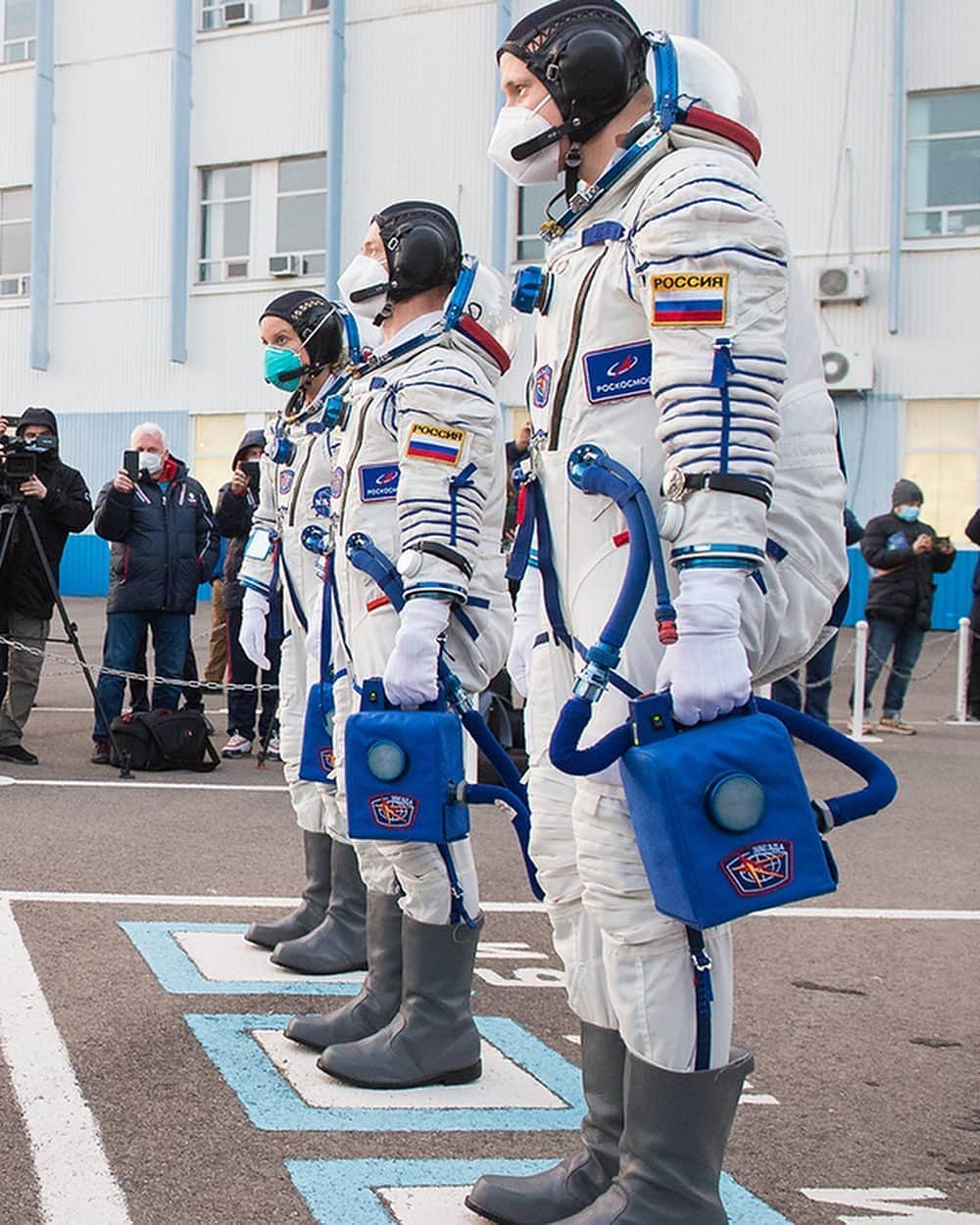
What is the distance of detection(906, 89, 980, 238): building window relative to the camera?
20.7 metres

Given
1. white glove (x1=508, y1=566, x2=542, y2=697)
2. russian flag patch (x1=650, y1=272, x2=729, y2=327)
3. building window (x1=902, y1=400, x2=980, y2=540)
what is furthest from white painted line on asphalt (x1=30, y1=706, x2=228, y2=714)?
building window (x1=902, y1=400, x2=980, y2=540)

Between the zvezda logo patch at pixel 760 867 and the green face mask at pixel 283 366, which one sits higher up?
the green face mask at pixel 283 366

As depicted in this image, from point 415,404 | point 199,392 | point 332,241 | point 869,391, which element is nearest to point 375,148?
point 332,241

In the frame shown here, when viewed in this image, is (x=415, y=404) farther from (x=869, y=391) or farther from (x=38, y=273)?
(x=38, y=273)

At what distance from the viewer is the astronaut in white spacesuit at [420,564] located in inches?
157

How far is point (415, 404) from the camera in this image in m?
4.11

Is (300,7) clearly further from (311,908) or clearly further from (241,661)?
(311,908)

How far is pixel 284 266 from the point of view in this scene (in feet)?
A: 80.2

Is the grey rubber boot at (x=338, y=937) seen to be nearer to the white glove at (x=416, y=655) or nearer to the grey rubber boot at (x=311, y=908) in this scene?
the grey rubber boot at (x=311, y=908)

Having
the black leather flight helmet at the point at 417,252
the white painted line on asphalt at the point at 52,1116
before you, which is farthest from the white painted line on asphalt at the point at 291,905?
the black leather flight helmet at the point at 417,252

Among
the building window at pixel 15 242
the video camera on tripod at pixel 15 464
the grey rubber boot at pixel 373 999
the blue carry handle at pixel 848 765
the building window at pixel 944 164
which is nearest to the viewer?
the blue carry handle at pixel 848 765

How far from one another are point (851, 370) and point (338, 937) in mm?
17062

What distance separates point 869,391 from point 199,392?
413 inches

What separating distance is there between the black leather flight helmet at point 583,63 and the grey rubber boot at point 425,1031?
2.01 metres
